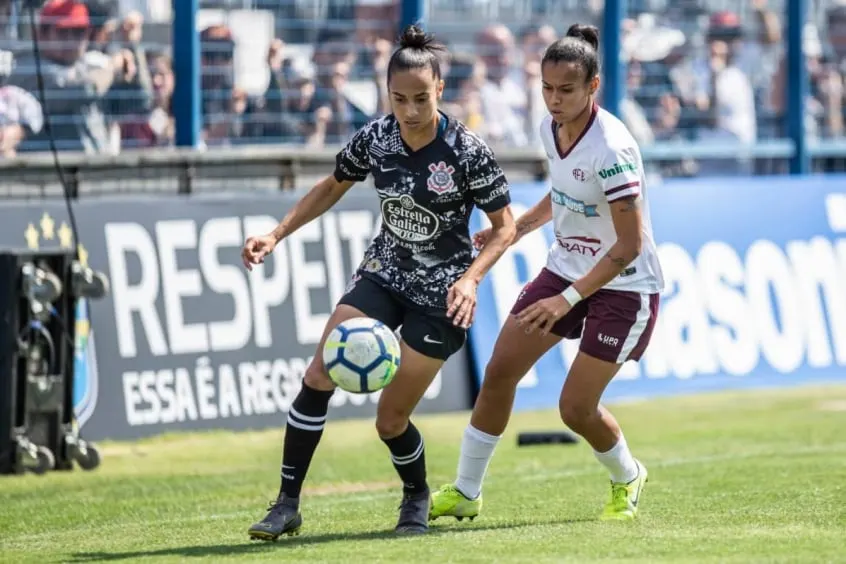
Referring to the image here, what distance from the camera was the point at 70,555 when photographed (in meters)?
7.37

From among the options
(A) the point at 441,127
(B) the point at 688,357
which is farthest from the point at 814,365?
(A) the point at 441,127

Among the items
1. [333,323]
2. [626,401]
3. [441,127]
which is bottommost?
[626,401]

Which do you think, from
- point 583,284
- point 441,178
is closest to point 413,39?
point 441,178

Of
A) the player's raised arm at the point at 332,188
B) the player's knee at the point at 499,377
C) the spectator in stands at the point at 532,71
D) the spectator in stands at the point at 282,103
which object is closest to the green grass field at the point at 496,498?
the player's knee at the point at 499,377

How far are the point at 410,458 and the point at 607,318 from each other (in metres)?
1.12

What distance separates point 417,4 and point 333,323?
304 inches

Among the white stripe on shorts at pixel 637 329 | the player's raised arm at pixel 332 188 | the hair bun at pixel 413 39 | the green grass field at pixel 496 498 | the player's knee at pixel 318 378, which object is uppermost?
the hair bun at pixel 413 39

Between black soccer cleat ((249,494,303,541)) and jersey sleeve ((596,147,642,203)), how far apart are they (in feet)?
6.42

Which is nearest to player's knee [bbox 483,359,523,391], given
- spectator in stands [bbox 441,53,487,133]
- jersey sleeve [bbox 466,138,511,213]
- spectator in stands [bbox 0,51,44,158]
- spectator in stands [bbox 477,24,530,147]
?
jersey sleeve [bbox 466,138,511,213]

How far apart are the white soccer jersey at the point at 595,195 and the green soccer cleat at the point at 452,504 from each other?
1.17 m

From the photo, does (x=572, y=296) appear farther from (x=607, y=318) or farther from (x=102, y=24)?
(x=102, y=24)

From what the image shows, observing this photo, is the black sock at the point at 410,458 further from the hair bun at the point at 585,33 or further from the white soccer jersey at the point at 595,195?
the hair bun at the point at 585,33

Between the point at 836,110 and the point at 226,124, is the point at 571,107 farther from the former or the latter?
the point at 836,110

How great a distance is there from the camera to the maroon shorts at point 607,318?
786 cm
